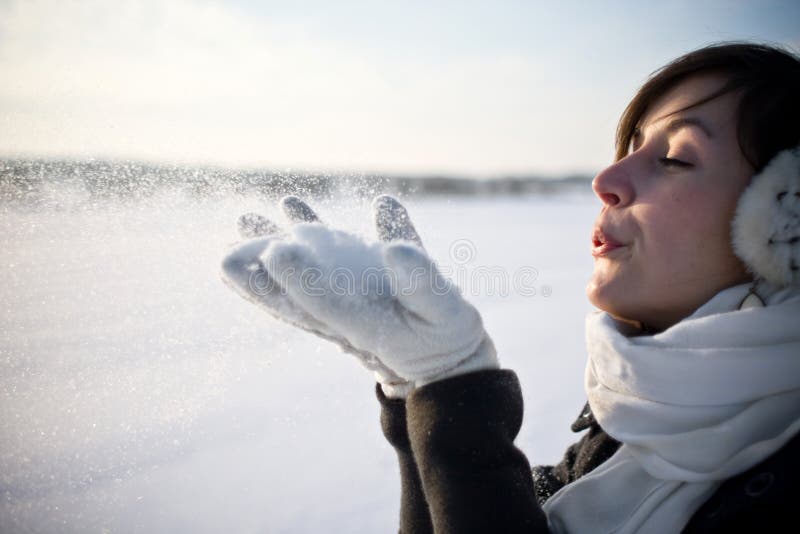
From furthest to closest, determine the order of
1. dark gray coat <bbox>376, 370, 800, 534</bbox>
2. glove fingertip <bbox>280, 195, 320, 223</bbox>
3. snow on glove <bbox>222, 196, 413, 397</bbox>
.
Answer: glove fingertip <bbox>280, 195, 320, 223</bbox>, snow on glove <bbox>222, 196, 413, 397</bbox>, dark gray coat <bbox>376, 370, 800, 534</bbox>

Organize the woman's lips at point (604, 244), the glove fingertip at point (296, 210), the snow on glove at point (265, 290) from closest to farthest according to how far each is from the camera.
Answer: the snow on glove at point (265, 290), the woman's lips at point (604, 244), the glove fingertip at point (296, 210)

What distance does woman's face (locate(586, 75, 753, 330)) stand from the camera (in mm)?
990

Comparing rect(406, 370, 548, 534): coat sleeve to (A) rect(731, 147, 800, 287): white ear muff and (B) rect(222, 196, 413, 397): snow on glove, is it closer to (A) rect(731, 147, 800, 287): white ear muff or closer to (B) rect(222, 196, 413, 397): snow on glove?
(B) rect(222, 196, 413, 397): snow on glove

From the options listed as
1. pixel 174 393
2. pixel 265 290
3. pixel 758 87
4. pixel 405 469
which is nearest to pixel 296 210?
pixel 265 290

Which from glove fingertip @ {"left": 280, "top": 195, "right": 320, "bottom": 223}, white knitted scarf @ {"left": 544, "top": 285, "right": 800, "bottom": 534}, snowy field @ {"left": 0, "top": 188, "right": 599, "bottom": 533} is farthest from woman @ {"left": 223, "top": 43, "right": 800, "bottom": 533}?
snowy field @ {"left": 0, "top": 188, "right": 599, "bottom": 533}

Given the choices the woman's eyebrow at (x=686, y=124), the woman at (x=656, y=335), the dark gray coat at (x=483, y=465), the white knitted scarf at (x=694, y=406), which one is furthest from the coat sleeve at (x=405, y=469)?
the woman's eyebrow at (x=686, y=124)

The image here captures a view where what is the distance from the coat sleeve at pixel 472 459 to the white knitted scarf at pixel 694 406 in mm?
263

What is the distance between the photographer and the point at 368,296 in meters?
0.92

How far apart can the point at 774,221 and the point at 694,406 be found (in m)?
0.43

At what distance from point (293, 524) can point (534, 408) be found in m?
1.75

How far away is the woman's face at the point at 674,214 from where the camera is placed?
99cm

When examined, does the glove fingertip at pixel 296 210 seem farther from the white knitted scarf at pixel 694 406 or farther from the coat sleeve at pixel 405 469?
the white knitted scarf at pixel 694 406

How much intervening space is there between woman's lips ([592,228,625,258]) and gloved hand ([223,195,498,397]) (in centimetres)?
43

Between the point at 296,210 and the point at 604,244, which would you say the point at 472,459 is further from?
the point at 296,210
